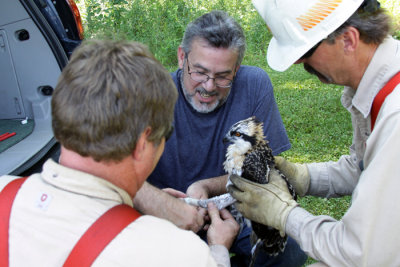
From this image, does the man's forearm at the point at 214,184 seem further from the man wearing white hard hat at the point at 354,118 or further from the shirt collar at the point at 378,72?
the shirt collar at the point at 378,72

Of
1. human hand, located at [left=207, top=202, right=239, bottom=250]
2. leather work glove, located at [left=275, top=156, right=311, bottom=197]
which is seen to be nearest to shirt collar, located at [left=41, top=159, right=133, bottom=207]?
human hand, located at [left=207, top=202, right=239, bottom=250]

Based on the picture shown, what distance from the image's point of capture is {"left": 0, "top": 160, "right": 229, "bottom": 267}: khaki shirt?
1274mm

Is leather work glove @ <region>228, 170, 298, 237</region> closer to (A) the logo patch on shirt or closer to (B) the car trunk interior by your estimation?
(A) the logo patch on shirt

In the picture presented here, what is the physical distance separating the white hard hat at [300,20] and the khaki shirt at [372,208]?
35 centimetres

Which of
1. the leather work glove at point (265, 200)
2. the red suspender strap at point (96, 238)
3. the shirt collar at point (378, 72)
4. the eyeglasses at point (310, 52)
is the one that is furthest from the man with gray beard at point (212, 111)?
the red suspender strap at point (96, 238)

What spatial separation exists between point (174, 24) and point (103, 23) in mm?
1991

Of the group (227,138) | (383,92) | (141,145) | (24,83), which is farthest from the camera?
(24,83)

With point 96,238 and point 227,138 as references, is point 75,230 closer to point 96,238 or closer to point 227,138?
point 96,238

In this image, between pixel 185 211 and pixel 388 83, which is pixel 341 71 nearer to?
pixel 388 83

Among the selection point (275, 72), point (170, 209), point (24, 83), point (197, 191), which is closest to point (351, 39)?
point (197, 191)

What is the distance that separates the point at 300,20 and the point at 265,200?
122 centimetres

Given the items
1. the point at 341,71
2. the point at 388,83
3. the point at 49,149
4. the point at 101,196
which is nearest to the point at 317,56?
the point at 341,71

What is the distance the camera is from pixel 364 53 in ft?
7.30

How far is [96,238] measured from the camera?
1.26 meters
